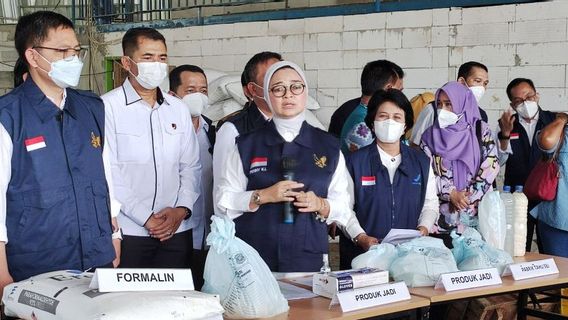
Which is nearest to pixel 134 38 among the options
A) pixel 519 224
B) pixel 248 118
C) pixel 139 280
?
pixel 248 118

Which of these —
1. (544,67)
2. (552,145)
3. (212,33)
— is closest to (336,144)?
(552,145)

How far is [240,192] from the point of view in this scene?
8.71 feet

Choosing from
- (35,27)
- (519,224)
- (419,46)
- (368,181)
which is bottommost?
(519,224)

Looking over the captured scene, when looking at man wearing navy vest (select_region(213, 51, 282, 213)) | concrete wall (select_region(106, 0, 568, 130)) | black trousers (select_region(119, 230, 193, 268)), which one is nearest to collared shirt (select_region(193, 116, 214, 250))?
black trousers (select_region(119, 230, 193, 268))

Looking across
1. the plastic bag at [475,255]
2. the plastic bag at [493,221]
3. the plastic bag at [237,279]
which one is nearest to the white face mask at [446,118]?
the plastic bag at [493,221]

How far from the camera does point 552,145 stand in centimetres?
389

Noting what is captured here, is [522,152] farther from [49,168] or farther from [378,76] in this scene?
[49,168]

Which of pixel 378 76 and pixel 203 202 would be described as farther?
pixel 378 76

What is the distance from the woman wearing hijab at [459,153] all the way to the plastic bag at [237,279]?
5.41ft

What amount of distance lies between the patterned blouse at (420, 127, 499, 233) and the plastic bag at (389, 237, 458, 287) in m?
0.79

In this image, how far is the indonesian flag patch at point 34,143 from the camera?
228cm

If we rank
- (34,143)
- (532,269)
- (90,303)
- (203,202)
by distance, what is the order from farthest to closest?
(203,202), (532,269), (34,143), (90,303)

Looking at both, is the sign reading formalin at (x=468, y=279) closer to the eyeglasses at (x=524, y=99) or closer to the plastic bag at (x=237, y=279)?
the plastic bag at (x=237, y=279)

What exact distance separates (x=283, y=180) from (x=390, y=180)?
77 cm
